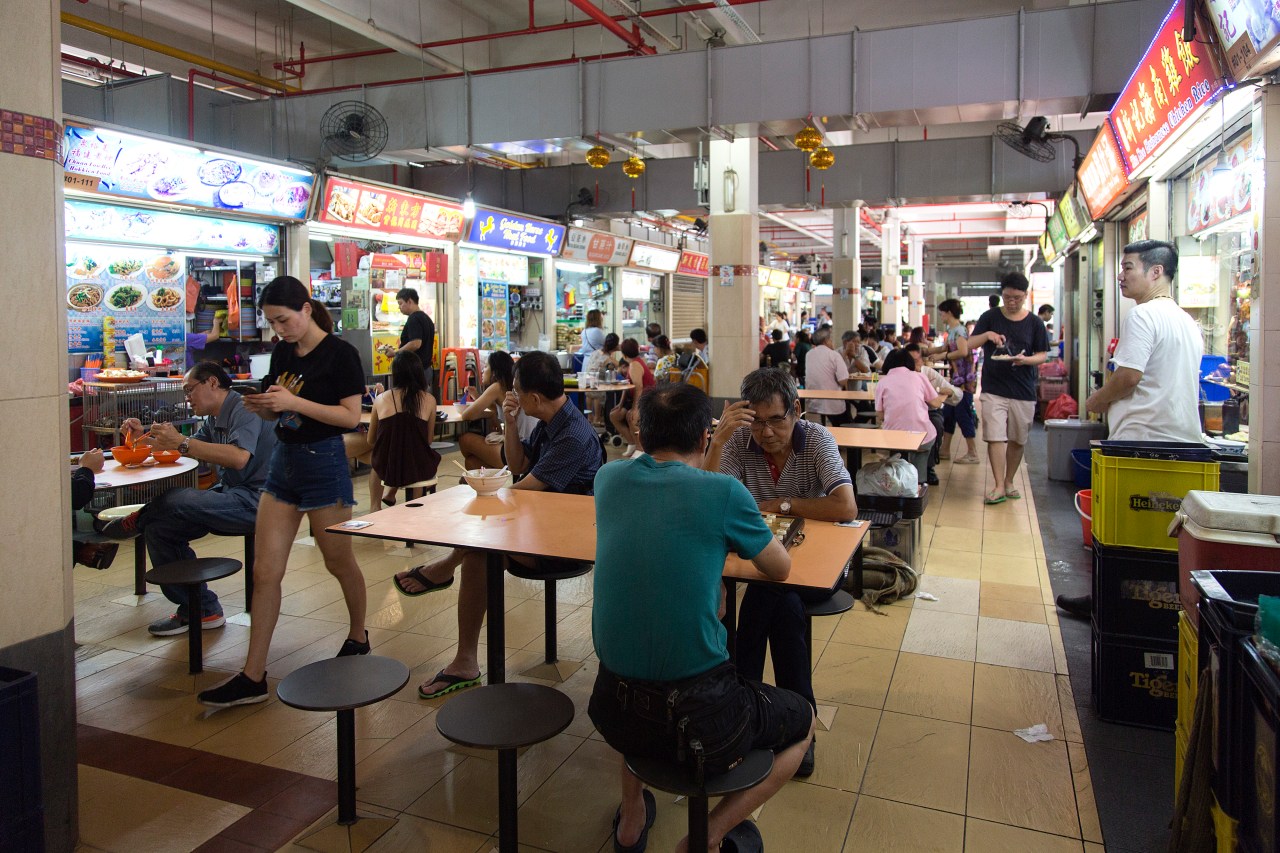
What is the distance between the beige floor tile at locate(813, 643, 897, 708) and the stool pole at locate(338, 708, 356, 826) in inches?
73.3

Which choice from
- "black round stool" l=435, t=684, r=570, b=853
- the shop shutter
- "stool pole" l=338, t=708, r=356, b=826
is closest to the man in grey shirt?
"stool pole" l=338, t=708, r=356, b=826

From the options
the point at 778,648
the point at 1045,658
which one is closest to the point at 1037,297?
the point at 1045,658

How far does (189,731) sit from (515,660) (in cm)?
134

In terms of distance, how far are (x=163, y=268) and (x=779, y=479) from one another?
254 inches

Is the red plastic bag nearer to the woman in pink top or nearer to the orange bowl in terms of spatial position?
the woman in pink top

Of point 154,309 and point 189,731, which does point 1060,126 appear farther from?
point 189,731

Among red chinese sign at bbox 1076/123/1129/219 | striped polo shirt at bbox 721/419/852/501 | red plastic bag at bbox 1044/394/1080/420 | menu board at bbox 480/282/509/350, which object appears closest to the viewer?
striped polo shirt at bbox 721/419/852/501

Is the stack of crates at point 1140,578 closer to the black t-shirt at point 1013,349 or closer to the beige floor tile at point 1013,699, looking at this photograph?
the beige floor tile at point 1013,699

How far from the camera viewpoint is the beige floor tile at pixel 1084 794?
2.67 metres

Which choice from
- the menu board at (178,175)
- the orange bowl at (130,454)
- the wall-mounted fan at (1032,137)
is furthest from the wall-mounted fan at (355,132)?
the wall-mounted fan at (1032,137)

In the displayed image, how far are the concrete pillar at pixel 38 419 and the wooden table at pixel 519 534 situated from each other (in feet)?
2.81

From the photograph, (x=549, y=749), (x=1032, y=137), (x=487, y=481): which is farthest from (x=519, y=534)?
(x=1032, y=137)

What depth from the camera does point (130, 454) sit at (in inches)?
174

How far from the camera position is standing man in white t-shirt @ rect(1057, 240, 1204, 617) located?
381cm
